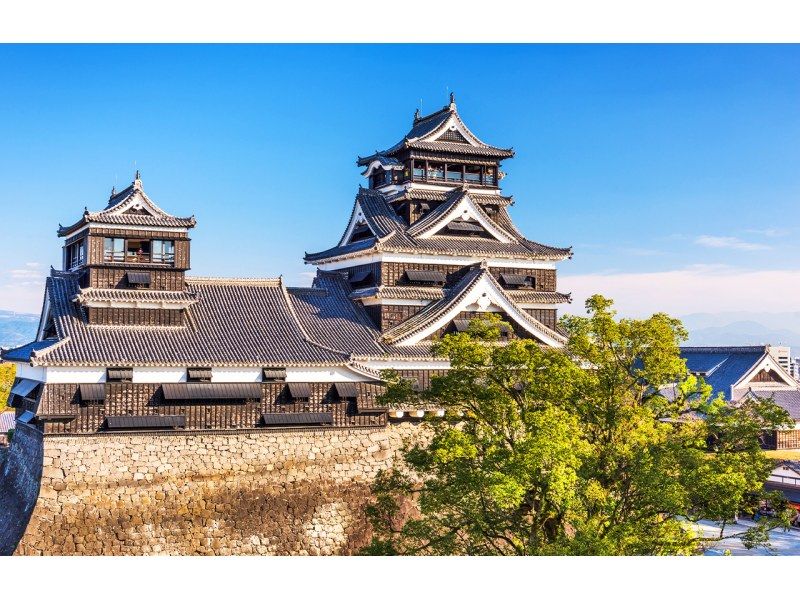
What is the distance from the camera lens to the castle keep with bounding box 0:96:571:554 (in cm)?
2105

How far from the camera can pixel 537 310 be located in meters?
28.2

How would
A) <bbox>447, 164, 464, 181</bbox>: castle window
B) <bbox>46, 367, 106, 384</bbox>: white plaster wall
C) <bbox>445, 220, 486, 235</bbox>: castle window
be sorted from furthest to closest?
1. <bbox>447, 164, 464, 181</bbox>: castle window
2. <bbox>445, 220, 486, 235</bbox>: castle window
3. <bbox>46, 367, 106, 384</bbox>: white plaster wall

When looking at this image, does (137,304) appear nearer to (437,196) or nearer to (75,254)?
(75,254)

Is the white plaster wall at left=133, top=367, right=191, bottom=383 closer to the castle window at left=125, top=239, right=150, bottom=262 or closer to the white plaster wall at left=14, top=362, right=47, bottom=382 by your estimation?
the white plaster wall at left=14, top=362, right=47, bottom=382

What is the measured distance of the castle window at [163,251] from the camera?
23.8m

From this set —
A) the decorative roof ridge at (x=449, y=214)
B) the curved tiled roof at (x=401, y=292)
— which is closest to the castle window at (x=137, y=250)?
the curved tiled roof at (x=401, y=292)

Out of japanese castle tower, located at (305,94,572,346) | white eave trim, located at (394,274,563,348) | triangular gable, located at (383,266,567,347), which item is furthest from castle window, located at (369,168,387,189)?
white eave trim, located at (394,274,563,348)

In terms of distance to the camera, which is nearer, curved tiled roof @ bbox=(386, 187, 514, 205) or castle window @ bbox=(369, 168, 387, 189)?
curved tiled roof @ bbox=(386, 187, 514, 205)

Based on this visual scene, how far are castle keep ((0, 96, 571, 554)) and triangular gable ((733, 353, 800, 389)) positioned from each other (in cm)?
1447

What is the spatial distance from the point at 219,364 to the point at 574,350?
9.33 metres

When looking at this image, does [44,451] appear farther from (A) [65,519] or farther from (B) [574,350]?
(B) [574,350]

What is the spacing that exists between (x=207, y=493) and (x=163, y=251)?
6.37 metres

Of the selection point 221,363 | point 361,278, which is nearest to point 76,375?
point 221,363

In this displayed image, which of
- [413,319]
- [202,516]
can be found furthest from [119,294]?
[413,319]
